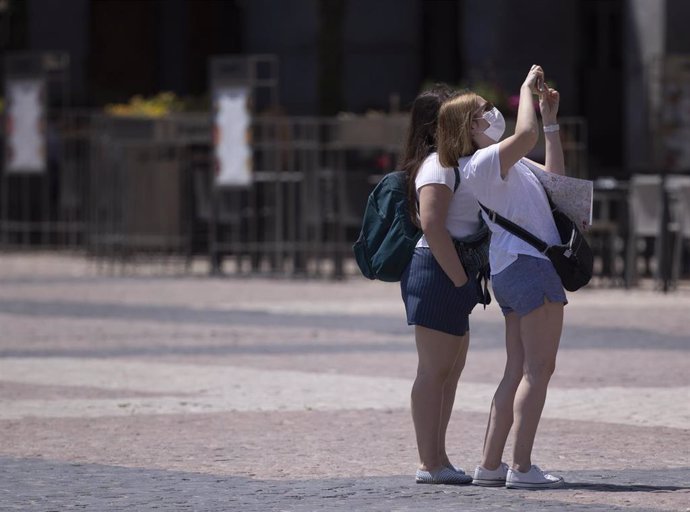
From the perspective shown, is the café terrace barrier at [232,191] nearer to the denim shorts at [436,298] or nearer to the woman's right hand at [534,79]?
the denim shorts at [436,298]

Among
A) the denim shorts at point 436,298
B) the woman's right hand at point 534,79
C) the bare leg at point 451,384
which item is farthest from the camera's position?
the bare leg at point 451,384

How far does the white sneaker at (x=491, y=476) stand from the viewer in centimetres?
764

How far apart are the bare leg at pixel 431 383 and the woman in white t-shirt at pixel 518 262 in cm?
25

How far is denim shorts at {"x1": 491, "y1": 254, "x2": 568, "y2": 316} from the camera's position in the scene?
→ 7.49 metres

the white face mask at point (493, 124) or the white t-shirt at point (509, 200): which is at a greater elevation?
the white face mask at point (493, 124)

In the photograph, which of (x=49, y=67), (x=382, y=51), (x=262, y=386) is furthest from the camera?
(x=382, y=51)

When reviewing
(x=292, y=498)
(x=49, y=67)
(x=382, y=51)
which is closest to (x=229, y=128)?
(x=49, y=67)

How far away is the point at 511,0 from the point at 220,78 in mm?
7696

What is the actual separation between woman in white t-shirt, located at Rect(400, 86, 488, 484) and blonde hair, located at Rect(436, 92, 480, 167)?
2.5 inches

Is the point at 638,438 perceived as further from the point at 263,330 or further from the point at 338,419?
the point at 263,330

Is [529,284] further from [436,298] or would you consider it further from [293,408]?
[293,408]

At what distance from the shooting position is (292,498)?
733 cm

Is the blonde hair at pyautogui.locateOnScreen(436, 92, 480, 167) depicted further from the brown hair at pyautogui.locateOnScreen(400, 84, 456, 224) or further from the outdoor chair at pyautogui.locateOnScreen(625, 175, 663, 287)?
the outdoor chair at pyautogui.locateOnScreen(625, 175, 663, 287)

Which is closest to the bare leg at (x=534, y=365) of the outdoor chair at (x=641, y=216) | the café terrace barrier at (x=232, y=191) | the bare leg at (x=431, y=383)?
the bare leg at (x=431, y=383)
